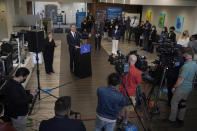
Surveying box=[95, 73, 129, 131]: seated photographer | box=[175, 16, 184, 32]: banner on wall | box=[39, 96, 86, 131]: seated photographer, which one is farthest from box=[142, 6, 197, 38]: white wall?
box=[39, 96, 86, 131]: seated photographer

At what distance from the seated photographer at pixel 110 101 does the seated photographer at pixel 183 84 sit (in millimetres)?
1642

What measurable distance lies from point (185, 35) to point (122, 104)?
5940 millimetres

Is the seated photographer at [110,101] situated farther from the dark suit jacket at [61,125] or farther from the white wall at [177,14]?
the white wall at [177,14]

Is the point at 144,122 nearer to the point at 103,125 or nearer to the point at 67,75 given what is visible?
the point at 103,125

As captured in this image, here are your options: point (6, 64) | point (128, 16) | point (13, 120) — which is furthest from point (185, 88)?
point (128, 16)

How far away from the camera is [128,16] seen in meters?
13.9

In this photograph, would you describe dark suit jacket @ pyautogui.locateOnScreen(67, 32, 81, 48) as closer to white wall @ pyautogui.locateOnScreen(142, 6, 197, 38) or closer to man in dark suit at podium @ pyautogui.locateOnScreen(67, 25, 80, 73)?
man in dark suit at podium @ pyautogui.locateOnScreen(67, 25, 80, 73)

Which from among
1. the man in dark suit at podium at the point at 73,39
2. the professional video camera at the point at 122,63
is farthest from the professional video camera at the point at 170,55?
the man in dark suit at podium at the point at 73,39

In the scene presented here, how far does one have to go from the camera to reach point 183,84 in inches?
155

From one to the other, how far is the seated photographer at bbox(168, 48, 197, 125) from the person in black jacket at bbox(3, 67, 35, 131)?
9.26 feet

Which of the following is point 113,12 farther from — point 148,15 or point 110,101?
point 110,101

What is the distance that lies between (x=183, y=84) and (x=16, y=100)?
3.08m

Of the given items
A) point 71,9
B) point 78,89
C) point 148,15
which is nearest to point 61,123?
point 78,89

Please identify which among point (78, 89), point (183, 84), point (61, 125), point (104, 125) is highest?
point (61, 125)
